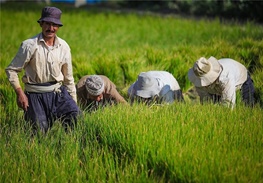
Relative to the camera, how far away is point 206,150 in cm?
374

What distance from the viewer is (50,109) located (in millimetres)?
4836

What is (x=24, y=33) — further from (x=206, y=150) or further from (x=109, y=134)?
(x=206, y=150)

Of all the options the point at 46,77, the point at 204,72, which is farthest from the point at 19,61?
the point at 204,72

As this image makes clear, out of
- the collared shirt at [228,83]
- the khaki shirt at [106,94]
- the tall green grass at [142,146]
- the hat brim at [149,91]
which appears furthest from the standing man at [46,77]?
the collared shirt at [228,83]

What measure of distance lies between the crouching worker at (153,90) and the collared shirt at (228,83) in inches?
10.9

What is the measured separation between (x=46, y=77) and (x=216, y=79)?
58.6 inches

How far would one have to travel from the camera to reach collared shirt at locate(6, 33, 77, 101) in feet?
14.8

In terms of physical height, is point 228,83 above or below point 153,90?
above

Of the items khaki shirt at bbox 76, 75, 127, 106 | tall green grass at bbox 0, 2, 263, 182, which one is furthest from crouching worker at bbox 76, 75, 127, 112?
tall green grass at bbox 0, 2, 263, 182

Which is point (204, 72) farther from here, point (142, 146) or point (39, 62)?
point (39, 62)

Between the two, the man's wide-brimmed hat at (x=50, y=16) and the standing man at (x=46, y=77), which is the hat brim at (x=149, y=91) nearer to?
the standing man at (x=46, y=77)

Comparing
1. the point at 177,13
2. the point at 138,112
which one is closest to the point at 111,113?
the point at 138,112

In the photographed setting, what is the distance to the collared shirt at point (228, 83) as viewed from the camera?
490 centimetres

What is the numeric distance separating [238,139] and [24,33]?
7.04 m
